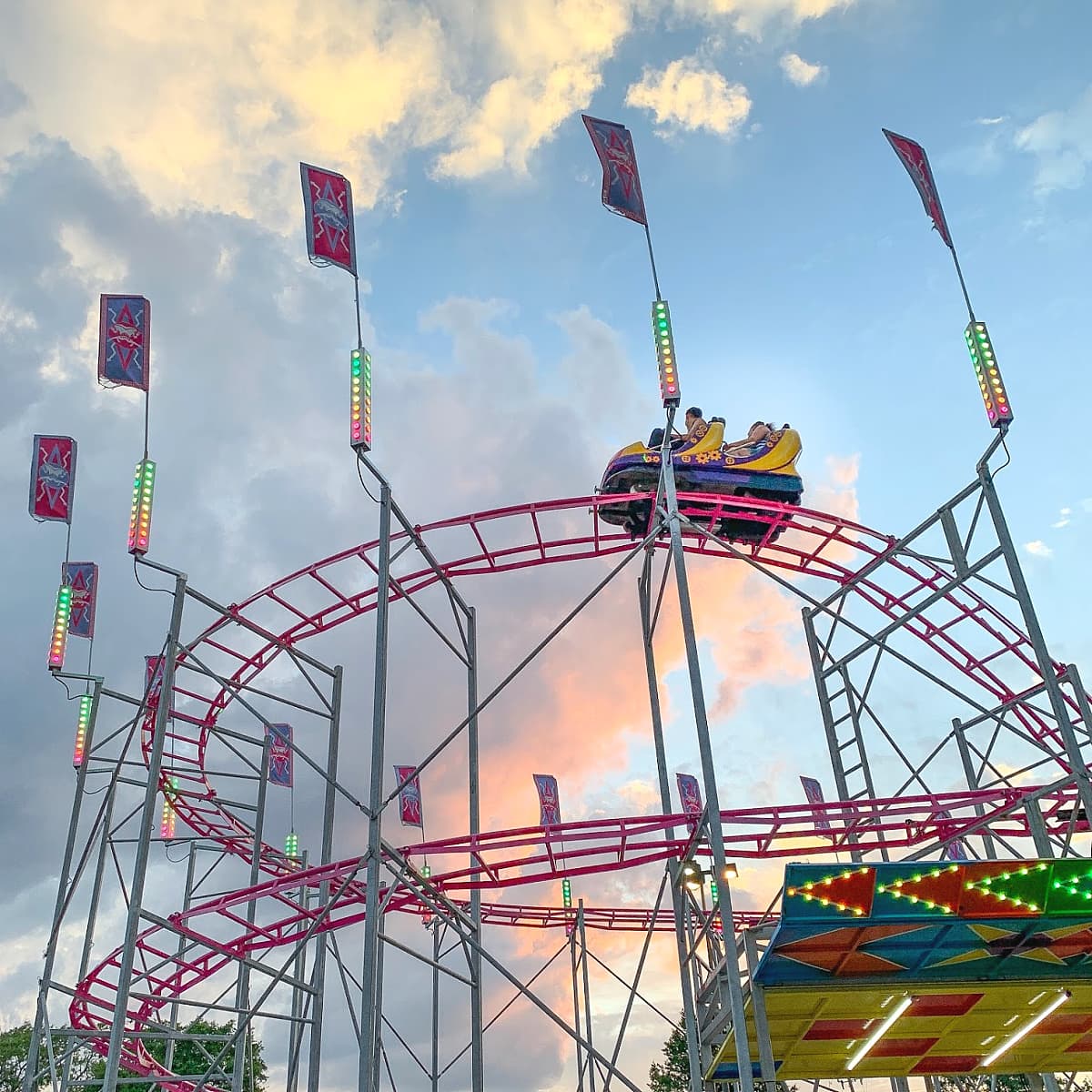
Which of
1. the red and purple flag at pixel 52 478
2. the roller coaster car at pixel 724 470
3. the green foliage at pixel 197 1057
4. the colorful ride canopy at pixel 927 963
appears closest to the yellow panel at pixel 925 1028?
the colorful ride canopy at pixel 927 963

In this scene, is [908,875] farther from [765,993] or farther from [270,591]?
[270,591]

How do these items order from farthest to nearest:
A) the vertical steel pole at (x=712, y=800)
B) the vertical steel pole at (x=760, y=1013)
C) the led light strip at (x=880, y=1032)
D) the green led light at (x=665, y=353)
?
the green led light at (x=665, y=353), the led light strip at (x=880, y=1032), the vertical steel pole at (x=760, y=1013), the vertical steel pole at (x=712, y=800)

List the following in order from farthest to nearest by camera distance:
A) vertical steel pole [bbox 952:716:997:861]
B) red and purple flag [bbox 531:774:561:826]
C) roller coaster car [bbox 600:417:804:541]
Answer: red and purple flag [bbox 531:774:561:826], roller coaster car [bbox 600:417:804:541], vertical steel pole [bbox 952:716:997:861]

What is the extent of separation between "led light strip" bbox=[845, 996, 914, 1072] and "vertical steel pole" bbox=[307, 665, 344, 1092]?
23.7 ft

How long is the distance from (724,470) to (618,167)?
28.0 ft

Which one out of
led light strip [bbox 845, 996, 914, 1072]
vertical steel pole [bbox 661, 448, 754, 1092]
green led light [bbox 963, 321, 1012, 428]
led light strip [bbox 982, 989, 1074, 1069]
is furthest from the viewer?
green led light [bbox 963, 321, 1012, 428]

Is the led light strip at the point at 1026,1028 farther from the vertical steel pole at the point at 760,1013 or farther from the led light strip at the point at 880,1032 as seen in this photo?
the vertical steel pole at the point at 760,1013

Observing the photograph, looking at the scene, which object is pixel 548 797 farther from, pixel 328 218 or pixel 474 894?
pixel 328 218

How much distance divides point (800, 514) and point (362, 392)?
956 centimetres

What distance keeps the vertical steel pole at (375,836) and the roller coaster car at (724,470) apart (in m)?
9.62

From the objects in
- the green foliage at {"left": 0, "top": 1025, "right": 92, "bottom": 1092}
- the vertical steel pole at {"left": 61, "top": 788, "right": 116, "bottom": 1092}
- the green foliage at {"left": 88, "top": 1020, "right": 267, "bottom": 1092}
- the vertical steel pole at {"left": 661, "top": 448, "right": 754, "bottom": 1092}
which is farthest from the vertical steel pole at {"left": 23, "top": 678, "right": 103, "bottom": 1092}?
the green foliage at {"left": 0, "top": 1025, "right": 92, "bottom": 1092}

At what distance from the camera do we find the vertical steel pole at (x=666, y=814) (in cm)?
1363

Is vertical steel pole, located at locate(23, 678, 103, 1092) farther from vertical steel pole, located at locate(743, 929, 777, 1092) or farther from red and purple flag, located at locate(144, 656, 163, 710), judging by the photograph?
vertical steel pole, located at locate(743, 929, 777, 1092)

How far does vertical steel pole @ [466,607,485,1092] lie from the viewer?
13039mm
